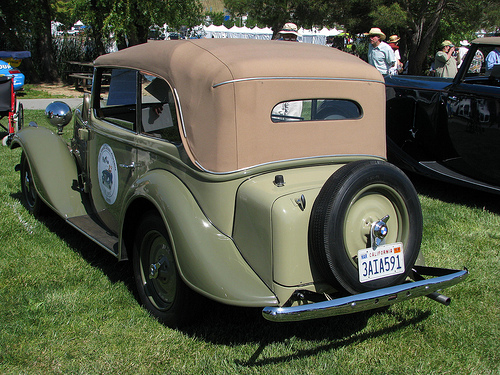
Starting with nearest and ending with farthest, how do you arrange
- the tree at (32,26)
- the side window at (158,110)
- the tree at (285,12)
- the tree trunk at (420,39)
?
the side window at (158,110) → the tree at (32,26) → the tree trunk at (420,39) → the tree at (285,12)

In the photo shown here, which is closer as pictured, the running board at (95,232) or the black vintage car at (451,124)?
the running board at (95,232)

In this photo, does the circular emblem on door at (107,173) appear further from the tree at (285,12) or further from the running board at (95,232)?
the tree at (285,12)

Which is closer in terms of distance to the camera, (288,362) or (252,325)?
(288,362)

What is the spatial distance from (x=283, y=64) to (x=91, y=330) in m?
1.98

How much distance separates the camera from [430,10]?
17031mm

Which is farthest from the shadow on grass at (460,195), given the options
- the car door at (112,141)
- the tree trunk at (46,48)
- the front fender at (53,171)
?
the tree trunk at (46,48)

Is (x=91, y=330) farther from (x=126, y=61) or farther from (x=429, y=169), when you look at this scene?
(x=429, y=169)

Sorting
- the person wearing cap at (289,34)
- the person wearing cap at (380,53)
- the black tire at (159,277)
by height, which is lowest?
the black tire at (159,277)

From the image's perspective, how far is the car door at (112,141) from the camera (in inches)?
130

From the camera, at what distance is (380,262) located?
2.57m

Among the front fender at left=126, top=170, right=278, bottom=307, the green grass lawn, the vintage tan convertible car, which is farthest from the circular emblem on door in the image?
the front fender at left=126, top=170, right=278, bottom=307

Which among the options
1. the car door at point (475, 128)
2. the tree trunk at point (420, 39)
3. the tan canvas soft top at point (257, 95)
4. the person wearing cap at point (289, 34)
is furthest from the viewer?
the tree trunk at point (420, 39)

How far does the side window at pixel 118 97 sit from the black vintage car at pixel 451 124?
3.54 m

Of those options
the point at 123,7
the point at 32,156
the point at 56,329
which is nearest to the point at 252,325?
the point at 56,329
